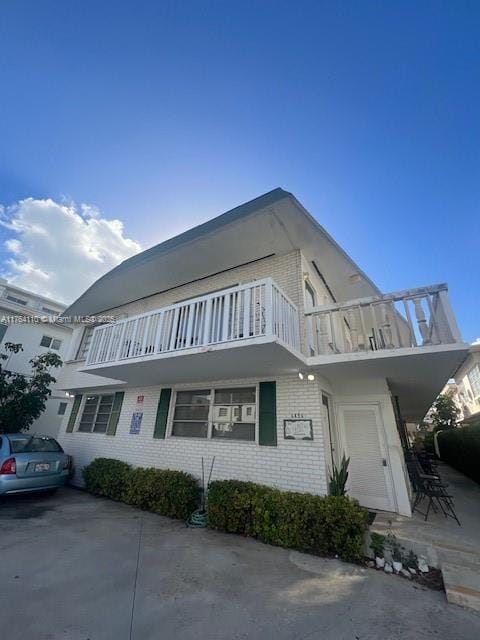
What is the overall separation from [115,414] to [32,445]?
2100 mm

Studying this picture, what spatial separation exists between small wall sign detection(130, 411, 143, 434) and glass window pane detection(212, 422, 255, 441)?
2595mm

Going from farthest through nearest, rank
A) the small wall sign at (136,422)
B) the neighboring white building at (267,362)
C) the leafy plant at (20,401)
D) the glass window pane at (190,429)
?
the leafy plant at (20,401)
the small wall sign at (136,422)
the glass window pane at (190,429)
the neighboring white building at (267,362)

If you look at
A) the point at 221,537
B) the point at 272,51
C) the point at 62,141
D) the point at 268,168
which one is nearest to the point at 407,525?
the point at 221,537

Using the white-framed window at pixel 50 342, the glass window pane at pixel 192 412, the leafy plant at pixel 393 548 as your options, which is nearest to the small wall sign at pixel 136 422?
the glass window pane at pixel 192 412

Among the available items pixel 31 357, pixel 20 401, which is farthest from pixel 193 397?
pixel 31 357

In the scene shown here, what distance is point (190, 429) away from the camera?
21.2 feet

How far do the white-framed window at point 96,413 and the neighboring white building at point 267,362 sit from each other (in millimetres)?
392

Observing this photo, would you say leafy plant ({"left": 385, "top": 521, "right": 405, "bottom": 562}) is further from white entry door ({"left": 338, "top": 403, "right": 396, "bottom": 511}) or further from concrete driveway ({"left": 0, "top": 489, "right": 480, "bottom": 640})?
white entry door ({"left": 338, "top": 403, "right": 396, "bottom": 511})

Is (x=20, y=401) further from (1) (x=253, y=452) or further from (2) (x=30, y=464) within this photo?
(1) (x=253, y=452)

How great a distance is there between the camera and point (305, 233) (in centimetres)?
600

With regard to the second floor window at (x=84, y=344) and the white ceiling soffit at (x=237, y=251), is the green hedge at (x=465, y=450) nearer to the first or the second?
the white ceiling soffit at (x=237, y=251)

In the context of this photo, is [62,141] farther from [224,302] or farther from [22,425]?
[22,425]

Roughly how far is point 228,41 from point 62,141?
16.1 ft

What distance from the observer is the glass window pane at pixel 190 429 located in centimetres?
624
